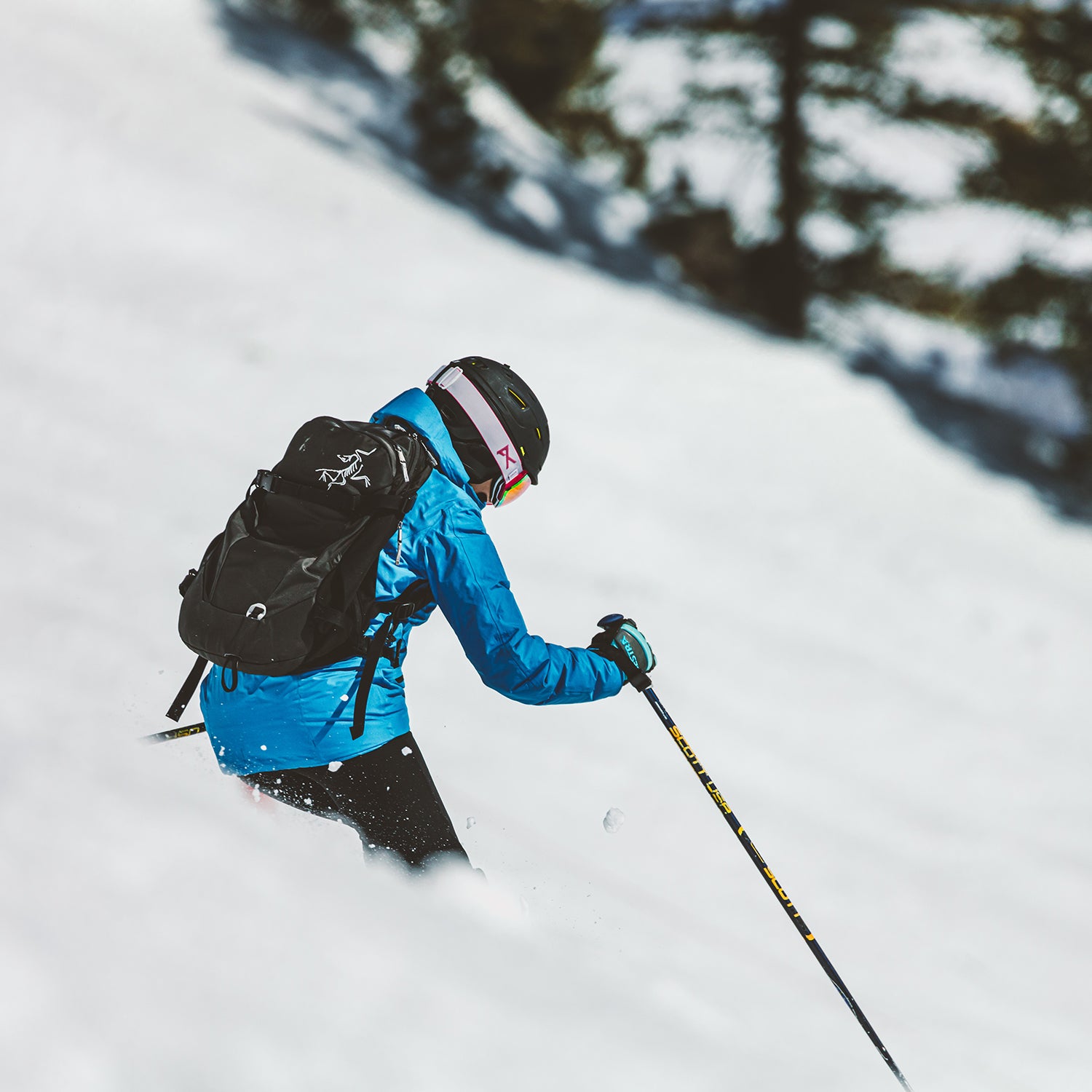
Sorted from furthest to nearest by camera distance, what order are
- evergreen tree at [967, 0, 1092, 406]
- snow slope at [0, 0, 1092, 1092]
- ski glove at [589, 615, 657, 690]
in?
1. evergreen tree at [967, 0, 1092, 406]
2. ski glove at [589, 615, 657, 690]
3. snow slope at [0, 0, 1092, 1092]

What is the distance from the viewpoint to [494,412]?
3037mm

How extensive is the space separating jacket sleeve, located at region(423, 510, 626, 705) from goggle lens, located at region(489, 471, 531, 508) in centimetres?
20

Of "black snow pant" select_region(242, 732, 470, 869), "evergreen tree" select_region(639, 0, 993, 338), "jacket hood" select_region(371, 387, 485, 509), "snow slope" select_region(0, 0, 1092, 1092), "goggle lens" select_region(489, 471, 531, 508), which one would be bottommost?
Answer: "snow slope" select_region(0, 0, 1092, 1092)

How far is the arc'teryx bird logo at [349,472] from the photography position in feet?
8.90

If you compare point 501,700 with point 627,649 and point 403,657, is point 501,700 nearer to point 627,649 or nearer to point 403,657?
point 627,649

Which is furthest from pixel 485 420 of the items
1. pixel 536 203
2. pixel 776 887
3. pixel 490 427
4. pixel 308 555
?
pixel 536 203

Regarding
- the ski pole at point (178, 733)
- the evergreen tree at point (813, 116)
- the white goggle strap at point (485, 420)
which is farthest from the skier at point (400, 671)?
the evergreen tree at point (813, 116)

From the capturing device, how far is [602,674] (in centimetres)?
319

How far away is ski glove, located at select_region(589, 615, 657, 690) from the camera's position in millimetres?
3307

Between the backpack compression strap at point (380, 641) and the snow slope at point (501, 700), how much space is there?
1.42ft

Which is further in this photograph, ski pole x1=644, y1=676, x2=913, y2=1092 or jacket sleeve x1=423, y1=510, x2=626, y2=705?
ski pole x1=644, y1=676, x2=913, y2=1092

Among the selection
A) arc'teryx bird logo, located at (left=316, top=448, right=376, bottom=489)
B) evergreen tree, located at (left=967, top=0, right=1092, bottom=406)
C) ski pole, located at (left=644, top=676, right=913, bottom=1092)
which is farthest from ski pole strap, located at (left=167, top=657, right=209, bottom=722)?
evergreen tree, located at (left=967, top=0, right=1092, bottom=406)

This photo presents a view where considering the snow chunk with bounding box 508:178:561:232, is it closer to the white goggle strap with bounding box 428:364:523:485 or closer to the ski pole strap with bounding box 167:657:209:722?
the white goggle strap with bounding box 428:364:523:485

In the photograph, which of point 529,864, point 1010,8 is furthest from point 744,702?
point 1010,8
